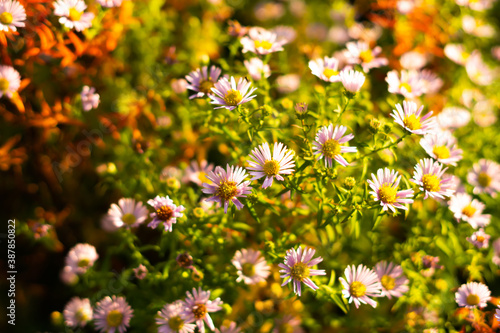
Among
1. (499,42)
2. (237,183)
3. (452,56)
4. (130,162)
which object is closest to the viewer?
(237,183)

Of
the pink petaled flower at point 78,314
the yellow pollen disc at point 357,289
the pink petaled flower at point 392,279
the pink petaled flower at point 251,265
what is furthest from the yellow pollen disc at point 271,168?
the pink petaled flower at point 78,314

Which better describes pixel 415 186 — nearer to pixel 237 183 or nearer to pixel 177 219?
pixel 237 183

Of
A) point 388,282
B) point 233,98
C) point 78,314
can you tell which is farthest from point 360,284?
point 78,314

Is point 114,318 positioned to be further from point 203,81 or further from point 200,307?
point 203,81

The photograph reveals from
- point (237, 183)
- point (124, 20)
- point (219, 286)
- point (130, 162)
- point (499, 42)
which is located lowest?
point (219, 286)

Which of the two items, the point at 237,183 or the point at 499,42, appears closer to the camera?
the point at 237,183

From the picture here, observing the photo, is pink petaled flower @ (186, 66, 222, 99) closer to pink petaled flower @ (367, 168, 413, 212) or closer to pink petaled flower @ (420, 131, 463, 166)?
pink petaled flower @ (367, 168, 413, 212)

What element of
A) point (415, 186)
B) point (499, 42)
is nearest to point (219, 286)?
point (415, 186)
